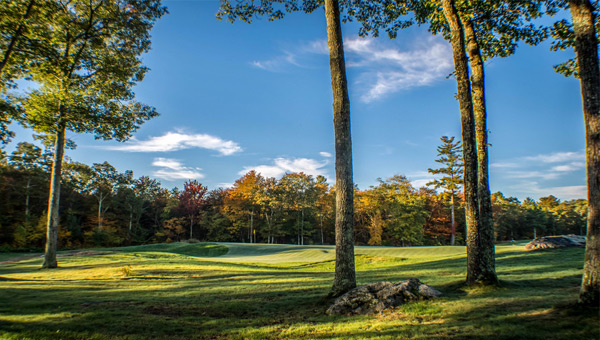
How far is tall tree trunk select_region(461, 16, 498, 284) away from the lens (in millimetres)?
6375

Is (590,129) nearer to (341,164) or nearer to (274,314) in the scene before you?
(341,164)

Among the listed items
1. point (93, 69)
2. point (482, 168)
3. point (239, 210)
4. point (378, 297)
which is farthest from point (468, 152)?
point (239, 210)

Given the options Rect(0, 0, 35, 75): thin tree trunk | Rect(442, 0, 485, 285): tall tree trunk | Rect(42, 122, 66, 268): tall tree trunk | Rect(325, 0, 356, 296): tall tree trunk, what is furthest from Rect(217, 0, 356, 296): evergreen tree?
Rect(42, 122, 66, 268): tall tree trunk

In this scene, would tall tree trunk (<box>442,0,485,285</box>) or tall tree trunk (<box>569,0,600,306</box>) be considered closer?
tall tree trunk (<box>569,0,600,306</box>)

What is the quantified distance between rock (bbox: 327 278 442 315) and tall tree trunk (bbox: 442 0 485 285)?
1.30 metres

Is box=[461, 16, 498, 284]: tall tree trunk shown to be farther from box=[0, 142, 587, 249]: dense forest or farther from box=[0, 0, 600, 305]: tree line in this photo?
box=[0, 142, 587, 249]: dense forest

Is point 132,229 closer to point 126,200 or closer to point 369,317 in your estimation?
point 126,200

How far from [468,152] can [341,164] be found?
2.93 m

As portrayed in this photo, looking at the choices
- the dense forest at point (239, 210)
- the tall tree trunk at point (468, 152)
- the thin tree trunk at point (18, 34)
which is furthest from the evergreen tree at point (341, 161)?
the dense forest at point (239, 210)

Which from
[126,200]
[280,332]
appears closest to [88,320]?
[280,332]

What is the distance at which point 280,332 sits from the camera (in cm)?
470

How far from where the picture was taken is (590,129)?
4.56 metres

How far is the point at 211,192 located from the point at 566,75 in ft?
174

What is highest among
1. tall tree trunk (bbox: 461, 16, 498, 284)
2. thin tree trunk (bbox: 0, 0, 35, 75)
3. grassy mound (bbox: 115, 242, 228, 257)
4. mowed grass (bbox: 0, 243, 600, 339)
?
thin tree trunk (bbox: 0, 0, 35, 75)
